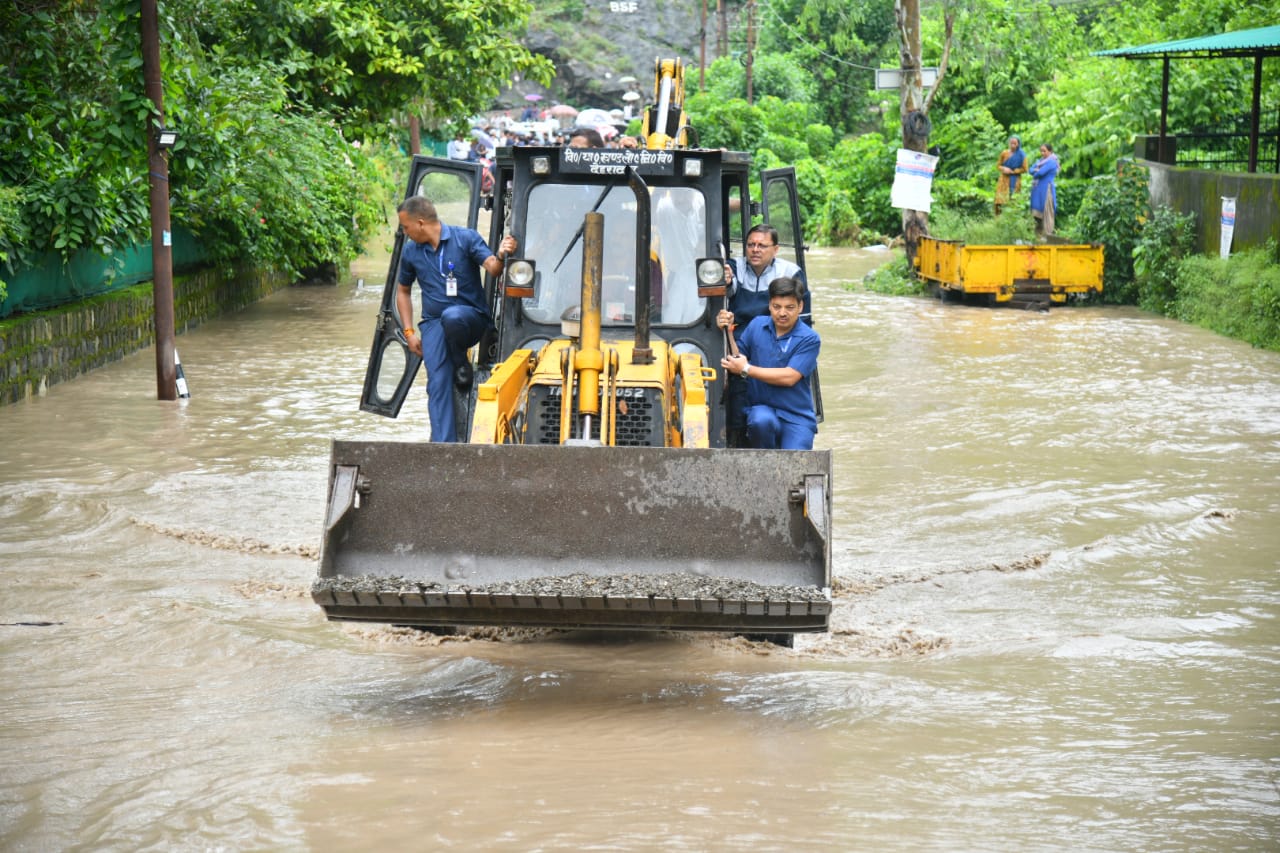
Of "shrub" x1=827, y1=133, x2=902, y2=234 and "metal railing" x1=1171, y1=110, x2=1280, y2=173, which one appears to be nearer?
"metal railing" x1=1171, y1=110, x2=1280, y2=173

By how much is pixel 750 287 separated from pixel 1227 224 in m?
13.7

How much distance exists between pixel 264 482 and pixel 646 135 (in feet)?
13.8

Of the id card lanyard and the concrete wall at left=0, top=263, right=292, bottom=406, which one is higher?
the id card lanyard

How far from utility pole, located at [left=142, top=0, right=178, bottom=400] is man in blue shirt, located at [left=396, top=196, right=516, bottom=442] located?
6.09 m

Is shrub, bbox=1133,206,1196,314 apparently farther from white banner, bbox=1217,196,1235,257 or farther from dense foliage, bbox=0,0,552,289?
dense foliage, bbox=0,0,552,289

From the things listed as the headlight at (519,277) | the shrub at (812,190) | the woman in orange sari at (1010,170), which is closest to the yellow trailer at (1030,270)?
the woman in orange sari at (1010,170)

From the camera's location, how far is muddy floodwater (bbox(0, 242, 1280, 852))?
544cm

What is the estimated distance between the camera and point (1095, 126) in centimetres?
3084

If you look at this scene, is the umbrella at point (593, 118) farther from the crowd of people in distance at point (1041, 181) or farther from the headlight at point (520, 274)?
the headlight at point (520, 274)

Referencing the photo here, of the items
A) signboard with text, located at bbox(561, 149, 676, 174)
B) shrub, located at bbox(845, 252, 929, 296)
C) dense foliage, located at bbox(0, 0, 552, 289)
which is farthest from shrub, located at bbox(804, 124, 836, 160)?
signboard with text, located at bbox(561, 149, 676, 174)

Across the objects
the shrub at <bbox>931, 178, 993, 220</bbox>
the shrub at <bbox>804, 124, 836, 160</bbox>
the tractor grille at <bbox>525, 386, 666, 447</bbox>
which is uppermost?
the shrub at <bbox>804, 124, 836, 160</bbox>

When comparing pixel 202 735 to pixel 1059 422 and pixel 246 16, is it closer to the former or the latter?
pixel 1059 422

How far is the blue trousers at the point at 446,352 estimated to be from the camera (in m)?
8.71

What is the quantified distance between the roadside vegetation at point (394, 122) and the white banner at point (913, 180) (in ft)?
3.76
